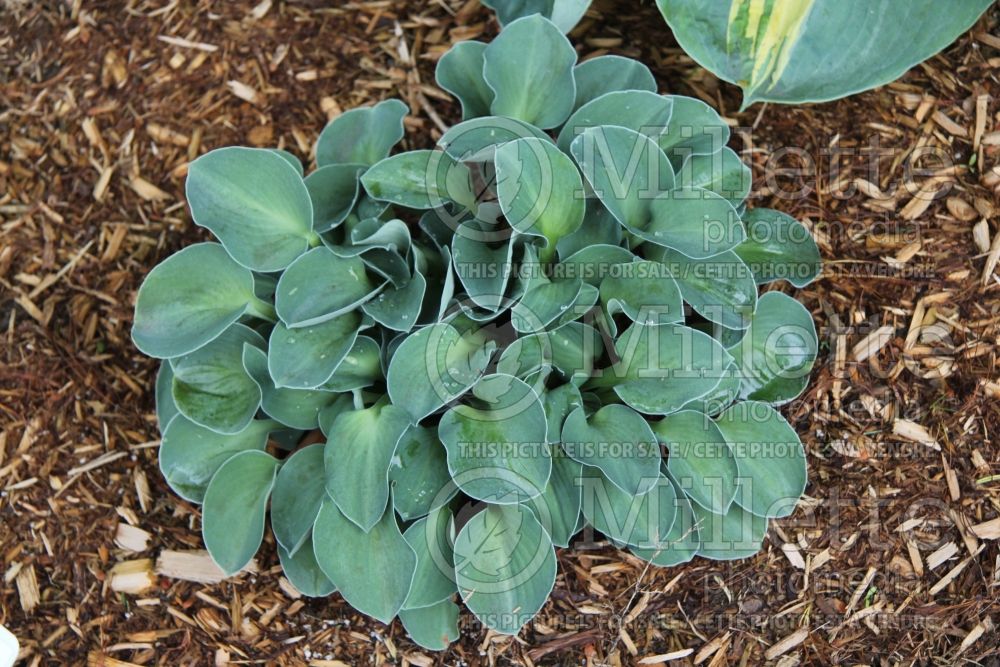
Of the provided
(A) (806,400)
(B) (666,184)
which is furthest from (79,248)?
(A) (806,400)

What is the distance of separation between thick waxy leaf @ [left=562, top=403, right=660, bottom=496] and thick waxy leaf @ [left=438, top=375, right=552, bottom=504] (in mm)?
71

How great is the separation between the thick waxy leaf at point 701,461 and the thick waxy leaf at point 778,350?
0.15 metres

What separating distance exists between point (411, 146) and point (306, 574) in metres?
1.02

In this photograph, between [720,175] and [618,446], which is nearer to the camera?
[618,446]

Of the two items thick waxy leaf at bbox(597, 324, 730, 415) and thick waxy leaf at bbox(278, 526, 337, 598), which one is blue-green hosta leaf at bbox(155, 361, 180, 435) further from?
thick waxy leaf at bbox(597, 324, 730, 415)

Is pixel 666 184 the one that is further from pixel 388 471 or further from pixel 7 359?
pixel 7 359

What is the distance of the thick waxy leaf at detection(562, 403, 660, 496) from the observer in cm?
147

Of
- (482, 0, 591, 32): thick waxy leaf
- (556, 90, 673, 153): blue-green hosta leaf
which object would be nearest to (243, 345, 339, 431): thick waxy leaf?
(556, 90, 673, 153): blue-green hosta leaf

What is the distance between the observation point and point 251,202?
1654mm

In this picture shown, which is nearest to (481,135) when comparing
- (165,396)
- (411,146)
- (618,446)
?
(411,146)

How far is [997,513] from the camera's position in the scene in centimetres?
174

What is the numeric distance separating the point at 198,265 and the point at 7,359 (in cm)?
66

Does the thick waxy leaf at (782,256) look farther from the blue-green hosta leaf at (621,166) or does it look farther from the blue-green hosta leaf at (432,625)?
the blue-green hosta leaf at (432,625)

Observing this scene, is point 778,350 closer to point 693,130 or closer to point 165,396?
point 693,130
